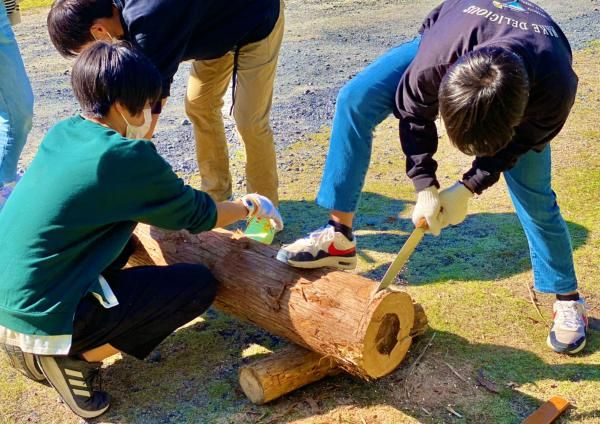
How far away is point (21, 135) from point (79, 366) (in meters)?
1.96

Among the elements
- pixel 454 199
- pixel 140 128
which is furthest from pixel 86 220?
pixel 454 199

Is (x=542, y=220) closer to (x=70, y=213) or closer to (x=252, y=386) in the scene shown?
(x=252, y=386)

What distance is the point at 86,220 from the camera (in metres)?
2.73

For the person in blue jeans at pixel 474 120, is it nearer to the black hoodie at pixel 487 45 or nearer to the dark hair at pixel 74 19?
the black hoodie at pixel 487 45

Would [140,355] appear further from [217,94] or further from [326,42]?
[326,42]

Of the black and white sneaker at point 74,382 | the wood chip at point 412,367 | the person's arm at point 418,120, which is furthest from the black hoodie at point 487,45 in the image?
the black and white sneaker at point 74,382

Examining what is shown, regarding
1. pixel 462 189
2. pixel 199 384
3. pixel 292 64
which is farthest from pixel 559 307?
pixel 292 64

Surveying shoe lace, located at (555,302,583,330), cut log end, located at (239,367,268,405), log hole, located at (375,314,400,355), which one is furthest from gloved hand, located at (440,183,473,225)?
cut log end, located at (239,367,268,405)

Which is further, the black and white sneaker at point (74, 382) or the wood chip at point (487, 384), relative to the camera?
the wood chip at point (487, 384)

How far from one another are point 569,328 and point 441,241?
4.00 feet

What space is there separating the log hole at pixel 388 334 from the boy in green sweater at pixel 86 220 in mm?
806

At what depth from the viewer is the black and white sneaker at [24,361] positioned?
9.64 feet

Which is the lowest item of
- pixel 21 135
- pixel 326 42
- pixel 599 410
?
pixel 326 42

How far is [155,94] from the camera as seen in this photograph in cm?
291
